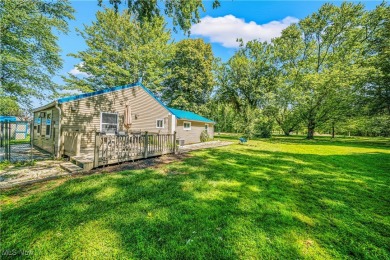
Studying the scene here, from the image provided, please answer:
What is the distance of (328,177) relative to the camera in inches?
231

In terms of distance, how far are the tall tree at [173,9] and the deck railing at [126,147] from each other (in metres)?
5.01

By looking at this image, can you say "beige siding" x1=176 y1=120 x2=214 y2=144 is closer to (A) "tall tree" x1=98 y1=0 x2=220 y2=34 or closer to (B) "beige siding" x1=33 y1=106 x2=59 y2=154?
(B) "beige siding" x1=33 y1=106 x2=59 y2=154

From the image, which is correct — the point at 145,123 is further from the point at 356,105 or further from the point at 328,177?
the point at 356,105

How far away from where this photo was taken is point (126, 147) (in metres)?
6.80

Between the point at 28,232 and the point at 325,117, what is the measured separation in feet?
96.4

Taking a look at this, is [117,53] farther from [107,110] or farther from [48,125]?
[48,125]

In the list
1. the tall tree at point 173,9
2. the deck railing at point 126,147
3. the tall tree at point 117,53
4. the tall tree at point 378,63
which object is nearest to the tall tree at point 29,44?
the tall tree at point 117,53

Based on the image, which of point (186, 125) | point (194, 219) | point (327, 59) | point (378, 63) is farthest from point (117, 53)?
point (378, 63)

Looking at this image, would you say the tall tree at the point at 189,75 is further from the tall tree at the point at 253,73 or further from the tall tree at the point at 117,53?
the tall tree at the point at 117,53

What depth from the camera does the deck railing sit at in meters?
6.01

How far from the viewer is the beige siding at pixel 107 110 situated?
8375mm

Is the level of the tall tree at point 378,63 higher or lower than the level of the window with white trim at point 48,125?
higher

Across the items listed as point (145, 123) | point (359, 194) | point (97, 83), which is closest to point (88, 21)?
point (97, 83)

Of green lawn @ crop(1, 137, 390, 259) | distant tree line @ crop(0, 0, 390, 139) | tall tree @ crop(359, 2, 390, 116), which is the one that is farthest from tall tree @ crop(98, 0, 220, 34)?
tall tree @ crop(359, 2, 390, 116)
